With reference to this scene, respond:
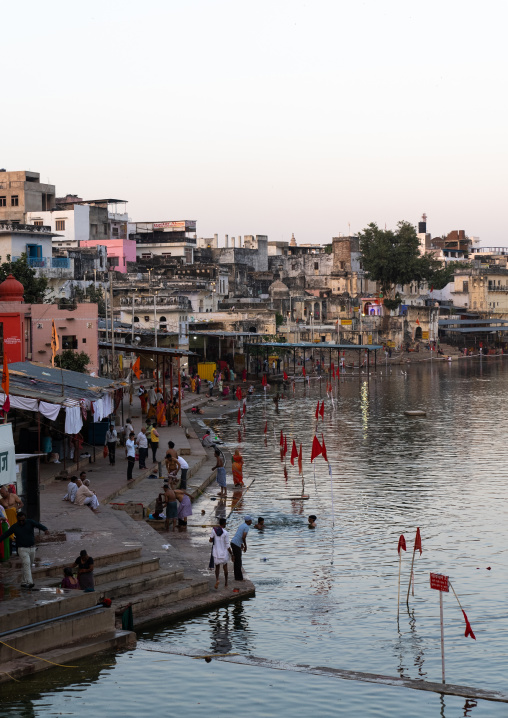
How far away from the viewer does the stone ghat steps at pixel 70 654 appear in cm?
1498

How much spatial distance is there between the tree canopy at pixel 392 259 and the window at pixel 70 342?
2883 inches

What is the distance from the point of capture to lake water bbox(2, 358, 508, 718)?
15172 mm

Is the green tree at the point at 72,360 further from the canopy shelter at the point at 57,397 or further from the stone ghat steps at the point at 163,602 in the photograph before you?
the stone ghat steps at the point at 163,602

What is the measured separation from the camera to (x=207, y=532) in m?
25.2

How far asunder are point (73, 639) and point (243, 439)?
29370 mm

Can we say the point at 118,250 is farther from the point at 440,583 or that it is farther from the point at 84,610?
the point at 440,583

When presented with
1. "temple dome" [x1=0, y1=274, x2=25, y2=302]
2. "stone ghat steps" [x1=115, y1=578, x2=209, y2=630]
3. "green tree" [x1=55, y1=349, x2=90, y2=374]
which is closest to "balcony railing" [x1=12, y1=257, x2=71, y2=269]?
"green tree" [x1=55, y1=349, x2=90, y2=374]

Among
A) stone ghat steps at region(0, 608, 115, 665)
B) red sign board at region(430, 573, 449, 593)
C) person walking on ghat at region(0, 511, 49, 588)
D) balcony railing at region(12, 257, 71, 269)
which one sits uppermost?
balcony railing at region(12, 257, 71, 269)

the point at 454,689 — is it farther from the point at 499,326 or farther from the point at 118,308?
the point at 499,326

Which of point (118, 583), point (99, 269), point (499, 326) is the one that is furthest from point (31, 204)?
point (118, 583)

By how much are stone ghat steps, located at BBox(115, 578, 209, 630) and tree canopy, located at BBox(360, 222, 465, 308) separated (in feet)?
315

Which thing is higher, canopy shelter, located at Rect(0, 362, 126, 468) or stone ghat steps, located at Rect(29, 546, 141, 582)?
canopy shelter, located at Rect(0, 362, 126, 468)

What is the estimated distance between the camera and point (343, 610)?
19828 millimetres

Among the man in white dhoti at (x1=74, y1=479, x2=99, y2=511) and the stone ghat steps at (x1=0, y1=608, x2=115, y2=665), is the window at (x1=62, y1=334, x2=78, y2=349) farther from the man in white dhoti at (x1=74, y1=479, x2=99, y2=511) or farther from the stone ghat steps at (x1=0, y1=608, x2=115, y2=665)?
the stone ghat steps at (x1=0, y1=608, x2=115, y2=665)
